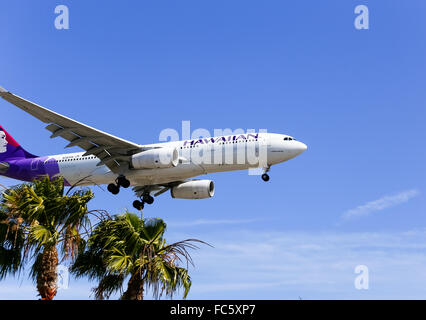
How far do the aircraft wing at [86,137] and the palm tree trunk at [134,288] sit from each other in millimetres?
13552

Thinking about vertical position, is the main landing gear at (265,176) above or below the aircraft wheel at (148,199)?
above

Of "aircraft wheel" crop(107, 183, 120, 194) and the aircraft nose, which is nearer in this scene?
the aircraft nose

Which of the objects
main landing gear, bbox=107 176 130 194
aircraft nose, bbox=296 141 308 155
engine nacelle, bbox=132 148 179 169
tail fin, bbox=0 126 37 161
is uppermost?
tail fin, bbox=0 126 37 161

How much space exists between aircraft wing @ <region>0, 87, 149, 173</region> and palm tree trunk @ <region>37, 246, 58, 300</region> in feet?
41.3

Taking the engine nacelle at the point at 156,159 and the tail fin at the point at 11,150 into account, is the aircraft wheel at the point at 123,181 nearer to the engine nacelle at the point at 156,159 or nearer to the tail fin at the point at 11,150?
the engine nacelle at the point at 156,159

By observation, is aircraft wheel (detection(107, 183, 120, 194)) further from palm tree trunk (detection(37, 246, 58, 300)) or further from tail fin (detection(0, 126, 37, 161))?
palm tree trunk (detection(37, 246, 58, 300))

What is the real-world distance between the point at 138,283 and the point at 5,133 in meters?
26.3

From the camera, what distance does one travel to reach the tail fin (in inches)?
1420

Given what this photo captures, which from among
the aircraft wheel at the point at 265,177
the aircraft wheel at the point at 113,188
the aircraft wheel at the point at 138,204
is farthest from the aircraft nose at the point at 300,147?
the aircraft wheel at the point at 138,204

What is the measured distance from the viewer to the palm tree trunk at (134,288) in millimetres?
16312

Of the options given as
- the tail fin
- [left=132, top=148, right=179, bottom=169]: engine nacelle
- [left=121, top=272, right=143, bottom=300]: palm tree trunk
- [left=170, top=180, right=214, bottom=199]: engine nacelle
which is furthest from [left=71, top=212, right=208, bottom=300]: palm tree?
the tail fin

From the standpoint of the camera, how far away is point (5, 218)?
16.2 m
